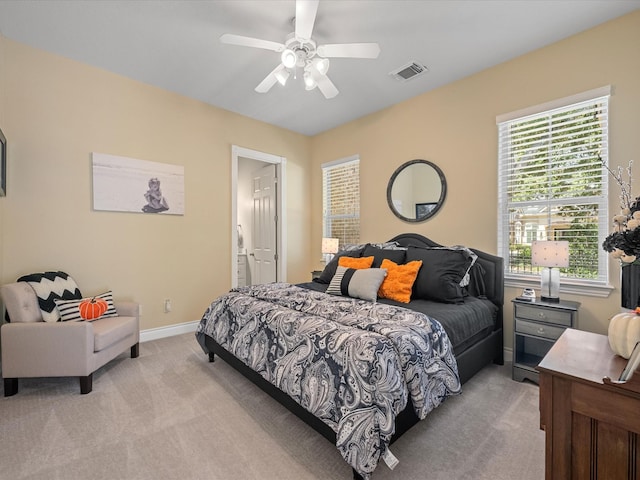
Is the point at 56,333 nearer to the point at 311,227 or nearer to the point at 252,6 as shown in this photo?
the point at 252,6

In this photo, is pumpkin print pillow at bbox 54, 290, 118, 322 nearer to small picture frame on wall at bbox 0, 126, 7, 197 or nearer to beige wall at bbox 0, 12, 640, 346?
beige wall at bbox 0, 12, 640, 346

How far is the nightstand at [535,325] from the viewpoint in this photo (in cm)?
228

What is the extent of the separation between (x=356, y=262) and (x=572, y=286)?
1.90 m

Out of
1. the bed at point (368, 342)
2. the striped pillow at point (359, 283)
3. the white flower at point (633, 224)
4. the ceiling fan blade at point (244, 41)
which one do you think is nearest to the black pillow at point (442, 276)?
the bed at point (368, 342)

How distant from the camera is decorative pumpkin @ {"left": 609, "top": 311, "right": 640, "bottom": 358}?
3.48ft

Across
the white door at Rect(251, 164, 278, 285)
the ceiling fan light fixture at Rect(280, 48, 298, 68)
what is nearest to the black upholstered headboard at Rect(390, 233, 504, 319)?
the ceiling fan light fixture at Rect(280, 48, 298, 68)

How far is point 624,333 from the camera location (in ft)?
3.57

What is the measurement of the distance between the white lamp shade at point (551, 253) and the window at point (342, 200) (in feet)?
7.48

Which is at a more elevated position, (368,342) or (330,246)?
(330,246)

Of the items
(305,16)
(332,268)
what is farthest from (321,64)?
(332,268)

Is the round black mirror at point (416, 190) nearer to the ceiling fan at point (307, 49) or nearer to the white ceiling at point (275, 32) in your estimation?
the white ceiling at point (275, 32)

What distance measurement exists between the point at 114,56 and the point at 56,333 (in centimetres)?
259

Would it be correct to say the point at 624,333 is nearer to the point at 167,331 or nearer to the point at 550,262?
the point at 550,262

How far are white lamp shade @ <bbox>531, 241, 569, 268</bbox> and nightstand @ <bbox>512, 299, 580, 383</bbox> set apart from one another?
0.33 m
